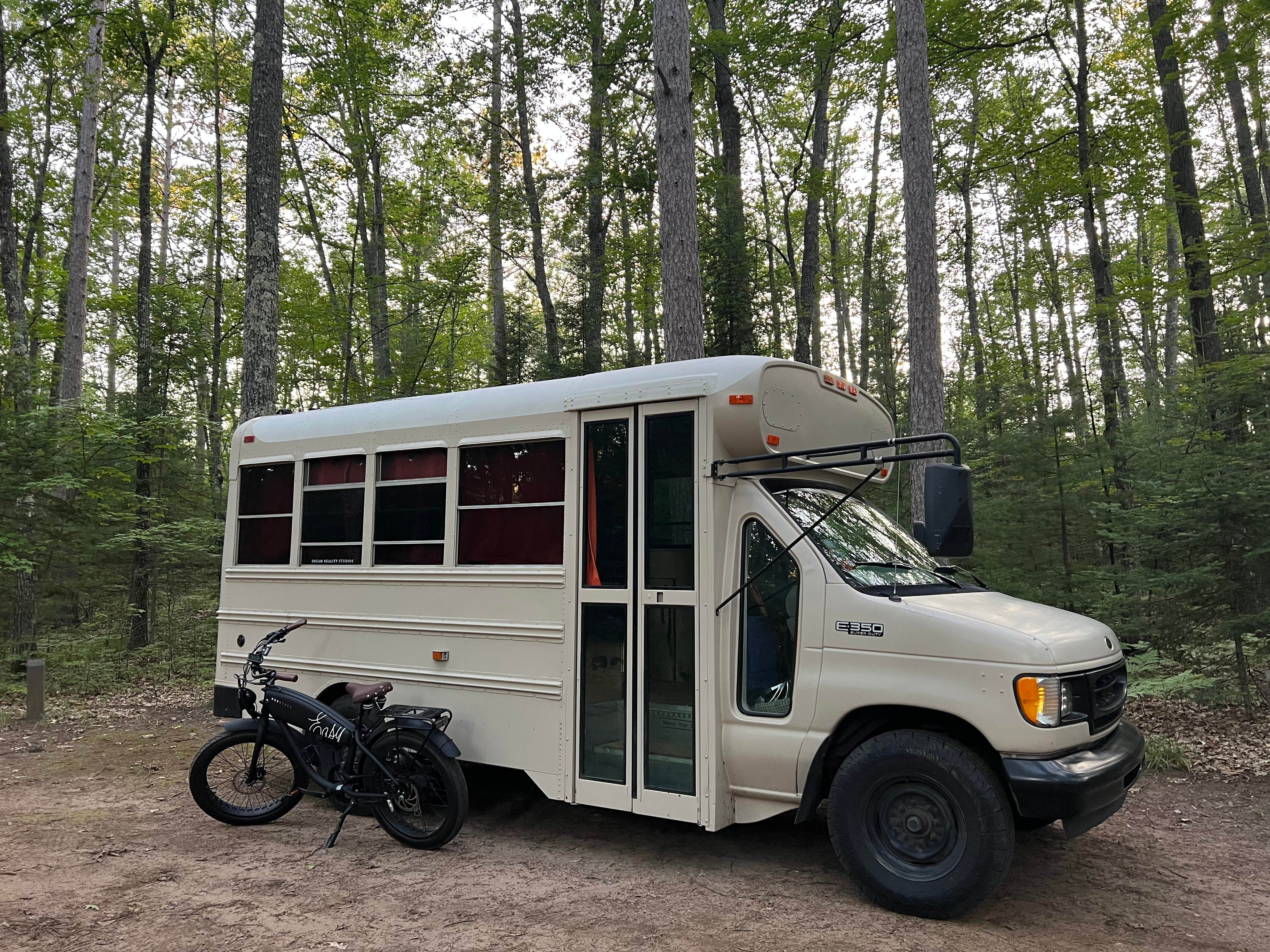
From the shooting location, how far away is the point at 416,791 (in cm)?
555

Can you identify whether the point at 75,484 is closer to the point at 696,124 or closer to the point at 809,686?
the point at 809,686

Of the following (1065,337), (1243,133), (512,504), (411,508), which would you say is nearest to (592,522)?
(512,504)

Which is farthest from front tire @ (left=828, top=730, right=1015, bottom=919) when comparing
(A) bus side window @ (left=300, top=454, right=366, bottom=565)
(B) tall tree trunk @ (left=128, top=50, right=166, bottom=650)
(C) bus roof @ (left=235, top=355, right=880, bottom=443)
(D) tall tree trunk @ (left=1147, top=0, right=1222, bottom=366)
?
(B) tall tree trunk @ (left=128, top=50, right=166, bottom=650)

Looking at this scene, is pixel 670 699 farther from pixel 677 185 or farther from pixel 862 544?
pixel 677 185

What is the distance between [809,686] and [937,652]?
732 millimetres

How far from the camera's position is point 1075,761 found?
13.4 feet

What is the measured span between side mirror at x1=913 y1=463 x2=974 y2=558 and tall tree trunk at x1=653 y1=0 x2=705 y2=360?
537 cm

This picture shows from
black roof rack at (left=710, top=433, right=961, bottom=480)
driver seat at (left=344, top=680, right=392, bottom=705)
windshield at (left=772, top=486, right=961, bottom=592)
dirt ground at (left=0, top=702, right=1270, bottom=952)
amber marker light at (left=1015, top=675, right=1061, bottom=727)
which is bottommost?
dirt ground at (left=0, top=702, right=1270, bottom=952)

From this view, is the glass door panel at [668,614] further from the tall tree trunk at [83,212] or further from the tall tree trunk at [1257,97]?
the tall tree trunk at [83,212]

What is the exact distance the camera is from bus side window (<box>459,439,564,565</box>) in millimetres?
5625

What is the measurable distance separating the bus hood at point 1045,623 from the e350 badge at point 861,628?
0.22 metres

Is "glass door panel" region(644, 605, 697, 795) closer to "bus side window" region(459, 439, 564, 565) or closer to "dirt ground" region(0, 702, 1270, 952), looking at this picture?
"dirt ground" region(0, 702, 1270, 952)

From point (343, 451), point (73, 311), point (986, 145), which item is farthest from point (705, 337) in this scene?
point (73, 311)

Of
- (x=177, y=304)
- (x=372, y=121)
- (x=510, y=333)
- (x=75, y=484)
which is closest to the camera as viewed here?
(x=75, y=484)
